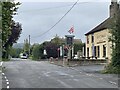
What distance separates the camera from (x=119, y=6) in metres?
32.1

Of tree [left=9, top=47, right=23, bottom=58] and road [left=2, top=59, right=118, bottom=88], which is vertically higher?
tree [left=9, top=47, right=23, bottom=58]

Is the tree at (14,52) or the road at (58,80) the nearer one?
the road at (58,80)

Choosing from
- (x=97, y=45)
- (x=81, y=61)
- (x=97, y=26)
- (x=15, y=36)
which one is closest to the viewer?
(x=81, y=61)

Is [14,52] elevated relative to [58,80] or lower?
elevated

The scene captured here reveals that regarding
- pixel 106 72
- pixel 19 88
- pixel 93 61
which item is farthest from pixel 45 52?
pixel 19 88

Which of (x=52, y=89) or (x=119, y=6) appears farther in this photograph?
(x=119, y=6)

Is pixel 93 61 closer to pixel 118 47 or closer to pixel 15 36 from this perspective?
pixel 118 47

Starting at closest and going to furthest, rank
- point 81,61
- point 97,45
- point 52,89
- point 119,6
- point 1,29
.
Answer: point 52,89 → point 1,29 → point 119,6 → point 81,61 → point 97,45

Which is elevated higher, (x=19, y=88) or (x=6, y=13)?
(x=6, y=13)

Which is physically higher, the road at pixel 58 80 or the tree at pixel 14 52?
the tree at pixel 14 52

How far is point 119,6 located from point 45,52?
50.8 m

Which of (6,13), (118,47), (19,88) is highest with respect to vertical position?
(6,13)

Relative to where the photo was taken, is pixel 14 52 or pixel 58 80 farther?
pixel 14 52

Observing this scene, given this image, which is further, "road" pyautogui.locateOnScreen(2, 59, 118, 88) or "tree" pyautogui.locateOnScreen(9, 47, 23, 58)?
"tree" pyautogui.locateOnScreen(9, 47, 23, 58)
